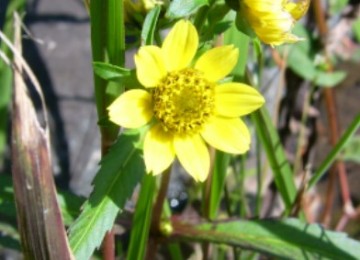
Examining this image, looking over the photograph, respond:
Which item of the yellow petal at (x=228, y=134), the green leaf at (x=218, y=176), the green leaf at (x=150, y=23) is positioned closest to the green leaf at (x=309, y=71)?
the green leaf at (x=218, y=176)

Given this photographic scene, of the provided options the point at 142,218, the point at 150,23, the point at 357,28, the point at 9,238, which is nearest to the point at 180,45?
the point at 150,23

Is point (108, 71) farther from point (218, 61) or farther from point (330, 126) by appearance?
point (330, 126)

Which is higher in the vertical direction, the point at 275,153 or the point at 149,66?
the point at 149,66

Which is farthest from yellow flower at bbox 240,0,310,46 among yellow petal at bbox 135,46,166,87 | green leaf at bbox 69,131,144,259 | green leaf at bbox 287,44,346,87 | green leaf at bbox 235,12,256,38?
green leaf at bbox 287,44,346,87

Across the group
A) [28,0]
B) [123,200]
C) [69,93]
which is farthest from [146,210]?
[28,0]

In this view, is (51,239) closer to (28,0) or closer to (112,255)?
(112,255)

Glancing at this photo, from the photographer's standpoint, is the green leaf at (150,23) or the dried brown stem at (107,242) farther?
the dried brown stem at (107,242)

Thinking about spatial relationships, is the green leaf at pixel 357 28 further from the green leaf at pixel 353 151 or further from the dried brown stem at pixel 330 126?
the green leaf at pixel 353 151
